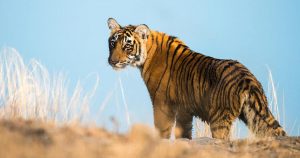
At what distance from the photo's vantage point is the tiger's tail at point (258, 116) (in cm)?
861

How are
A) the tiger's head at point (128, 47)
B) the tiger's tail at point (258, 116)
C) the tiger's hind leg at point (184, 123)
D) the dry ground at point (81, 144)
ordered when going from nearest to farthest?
the dry ground at point (81, 144)
the tiger's tail at point (258, 116)
the tiger's hind leg at point (184, 123)
the tiger's head at point (128, 47)

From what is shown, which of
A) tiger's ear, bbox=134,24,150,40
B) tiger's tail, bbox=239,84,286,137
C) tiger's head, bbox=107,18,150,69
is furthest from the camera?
tiger's ear, bbox=134,24,150,40

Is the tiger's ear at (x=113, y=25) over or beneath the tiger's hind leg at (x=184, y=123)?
over

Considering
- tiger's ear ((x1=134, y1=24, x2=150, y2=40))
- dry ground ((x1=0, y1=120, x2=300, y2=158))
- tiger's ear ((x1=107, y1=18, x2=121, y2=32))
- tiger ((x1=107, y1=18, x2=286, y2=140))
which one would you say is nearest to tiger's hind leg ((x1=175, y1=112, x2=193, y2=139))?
tiger ((x1=107, y1=18, x2=286, y2=140))

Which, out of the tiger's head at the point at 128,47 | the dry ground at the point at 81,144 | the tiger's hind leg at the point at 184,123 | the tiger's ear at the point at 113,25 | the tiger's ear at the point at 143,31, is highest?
the tiger's ear at the point at 113,25

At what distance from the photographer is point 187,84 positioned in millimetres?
9453

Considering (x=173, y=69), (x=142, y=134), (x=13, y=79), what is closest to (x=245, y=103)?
(x=173, y=69)

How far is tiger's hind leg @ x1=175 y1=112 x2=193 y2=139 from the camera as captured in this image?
9.56m

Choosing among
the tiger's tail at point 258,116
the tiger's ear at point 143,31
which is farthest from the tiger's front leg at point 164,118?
the tiger's tail at point 258,116

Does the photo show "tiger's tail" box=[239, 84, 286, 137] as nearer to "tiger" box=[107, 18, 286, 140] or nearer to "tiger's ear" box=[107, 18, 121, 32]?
"tiger" box=[107, 18, 286, 140]

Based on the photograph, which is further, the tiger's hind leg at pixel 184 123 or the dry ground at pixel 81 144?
the tiger's hind leg at pixel 184 123

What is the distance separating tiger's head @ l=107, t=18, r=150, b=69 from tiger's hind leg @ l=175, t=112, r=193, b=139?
3.89 ft

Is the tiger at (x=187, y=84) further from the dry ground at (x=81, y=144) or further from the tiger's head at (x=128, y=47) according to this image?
the dry ground at (x=81, y=144)

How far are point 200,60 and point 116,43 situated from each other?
1.46 meters
